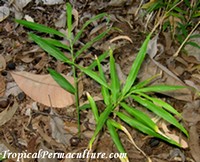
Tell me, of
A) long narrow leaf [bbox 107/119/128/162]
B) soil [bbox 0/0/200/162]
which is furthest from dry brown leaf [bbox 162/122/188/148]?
long narrow leaf [bbox 107/119/128/162]

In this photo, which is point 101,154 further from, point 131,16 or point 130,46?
point 131,16

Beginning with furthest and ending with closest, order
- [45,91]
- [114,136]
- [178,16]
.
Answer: [178,16] → [45,91] → [114,136]

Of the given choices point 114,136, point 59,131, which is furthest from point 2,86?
point 114,136

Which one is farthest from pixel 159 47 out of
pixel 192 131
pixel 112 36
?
pixel 192 131

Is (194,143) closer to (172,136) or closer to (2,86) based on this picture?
(172,136)

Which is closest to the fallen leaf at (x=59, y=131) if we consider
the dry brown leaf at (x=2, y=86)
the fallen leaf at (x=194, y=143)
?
the dry brown leaf at (x=2, y=86)

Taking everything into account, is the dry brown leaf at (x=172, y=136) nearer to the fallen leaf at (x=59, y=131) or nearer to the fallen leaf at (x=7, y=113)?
the fallen leaf at (x=59, y=131)

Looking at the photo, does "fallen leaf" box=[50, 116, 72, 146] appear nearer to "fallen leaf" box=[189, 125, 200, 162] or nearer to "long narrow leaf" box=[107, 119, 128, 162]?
"long narrow leaf" box=[107, 119, 128, 162]
